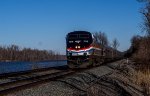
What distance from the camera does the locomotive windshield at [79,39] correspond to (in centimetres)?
3644

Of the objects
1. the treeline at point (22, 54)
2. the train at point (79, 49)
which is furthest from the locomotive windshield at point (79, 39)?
the treeline at point (22, 54)

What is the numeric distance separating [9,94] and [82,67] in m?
23.5

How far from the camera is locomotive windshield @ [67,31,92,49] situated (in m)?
36.4

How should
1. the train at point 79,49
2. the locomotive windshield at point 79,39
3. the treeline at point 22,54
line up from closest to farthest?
the train at point 79,49 → the locomotive windshield at point 79,39 → the treeline at point 22,54

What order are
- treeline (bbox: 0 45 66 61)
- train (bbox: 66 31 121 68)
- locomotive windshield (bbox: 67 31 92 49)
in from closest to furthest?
train (bbox: 66 31 121 68), locomotive windshield (bbox: 67 31 92 49), treeline (bbox: 0 45 66 61)

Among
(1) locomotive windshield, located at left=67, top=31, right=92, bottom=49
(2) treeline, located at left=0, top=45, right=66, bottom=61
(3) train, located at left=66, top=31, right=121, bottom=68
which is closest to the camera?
(3) train, located at left=66, top=31, right=121, bottom=68

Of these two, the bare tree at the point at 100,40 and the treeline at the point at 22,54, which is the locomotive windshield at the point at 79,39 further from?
the treeline at the point at 22,54

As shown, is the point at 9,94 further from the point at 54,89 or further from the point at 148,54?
the point at 148,54

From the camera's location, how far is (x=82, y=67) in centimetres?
3716

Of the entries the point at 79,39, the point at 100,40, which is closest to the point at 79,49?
the point at 79,39

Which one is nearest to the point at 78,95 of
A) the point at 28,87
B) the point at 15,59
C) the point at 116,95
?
the point at 116,95

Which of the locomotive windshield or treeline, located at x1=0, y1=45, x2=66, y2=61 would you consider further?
treeline, located at x1=0, y1=45, x2=66, y2=61

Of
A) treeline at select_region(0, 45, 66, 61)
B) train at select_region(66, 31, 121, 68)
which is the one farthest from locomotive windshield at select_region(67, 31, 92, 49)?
treeline at select_region(0, 45, 66, 61)

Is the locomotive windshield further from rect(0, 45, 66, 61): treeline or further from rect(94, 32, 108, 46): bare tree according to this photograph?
rect(0, 45, 66, 61): treeline
